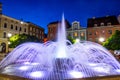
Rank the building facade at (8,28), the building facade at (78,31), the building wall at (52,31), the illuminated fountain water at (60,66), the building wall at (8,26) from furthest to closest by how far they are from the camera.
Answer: the building wall at (52,31) < the building facade at (78,31) < the building wall at (8,26) < the building facade at (8,28) < the illuminated fountain water at (60,66)

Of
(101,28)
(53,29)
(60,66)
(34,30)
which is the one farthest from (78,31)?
(60,66)

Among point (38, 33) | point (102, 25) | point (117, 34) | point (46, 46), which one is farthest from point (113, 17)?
point (46, 46)

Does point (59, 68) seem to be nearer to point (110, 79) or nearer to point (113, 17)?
point (110, 79)

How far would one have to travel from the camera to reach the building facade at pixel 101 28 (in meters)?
59.8

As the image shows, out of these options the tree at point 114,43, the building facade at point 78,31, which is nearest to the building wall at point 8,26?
the building facade at point 78,31

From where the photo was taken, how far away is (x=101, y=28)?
61750 millimetres

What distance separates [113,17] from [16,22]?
125 feet

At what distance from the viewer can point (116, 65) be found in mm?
12914

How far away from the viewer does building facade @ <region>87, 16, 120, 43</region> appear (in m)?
59.8

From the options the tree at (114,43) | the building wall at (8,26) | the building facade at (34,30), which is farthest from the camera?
the building facade at (34,30)

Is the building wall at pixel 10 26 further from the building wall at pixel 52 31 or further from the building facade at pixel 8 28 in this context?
the building wall at pixel 52 31

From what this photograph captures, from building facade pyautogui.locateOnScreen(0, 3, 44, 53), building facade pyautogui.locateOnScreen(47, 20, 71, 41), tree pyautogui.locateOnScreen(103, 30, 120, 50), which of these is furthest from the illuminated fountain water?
building facade pyautogui.locateOnScreen(47, 20, 71, 41)

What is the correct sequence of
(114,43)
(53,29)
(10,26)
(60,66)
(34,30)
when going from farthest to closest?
(34,30) < (53,29) < (10,26) < (114,43) < (60,66)

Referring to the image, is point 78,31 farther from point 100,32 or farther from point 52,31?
point 52,31
